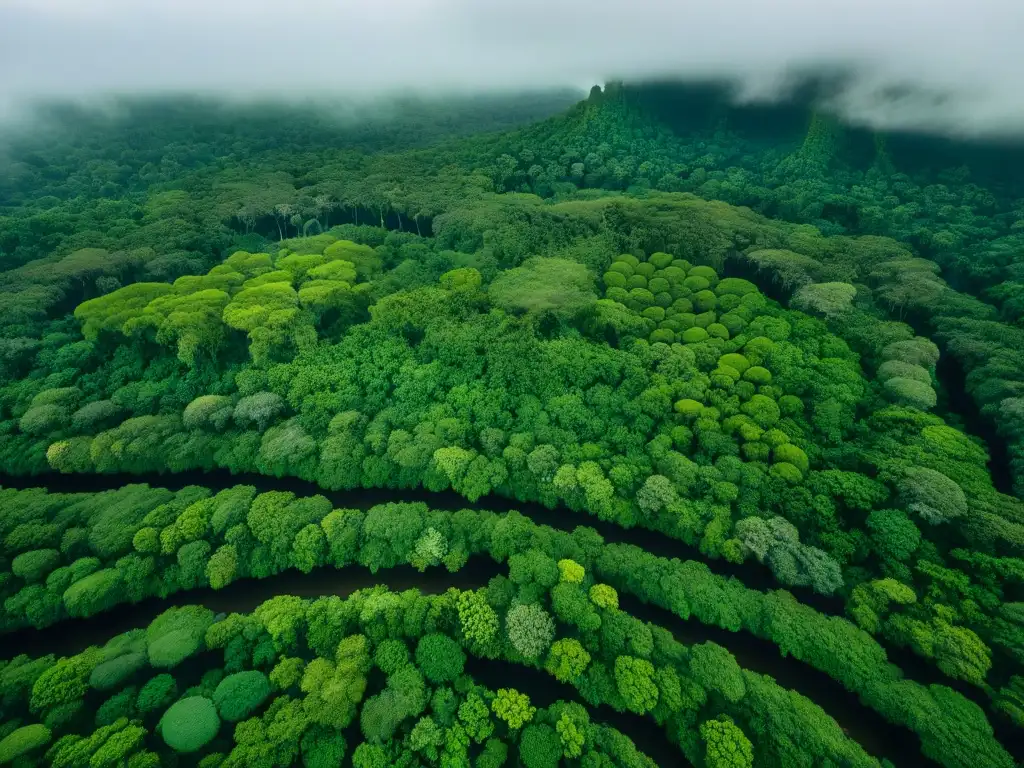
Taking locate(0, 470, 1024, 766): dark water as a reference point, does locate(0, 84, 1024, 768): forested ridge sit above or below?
above

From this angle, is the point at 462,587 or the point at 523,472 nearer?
the point at 462,587

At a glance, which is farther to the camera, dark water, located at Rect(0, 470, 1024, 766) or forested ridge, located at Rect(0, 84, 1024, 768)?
dark water, located at Rect(0, 470, 1024, 766)

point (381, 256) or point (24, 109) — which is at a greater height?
point (24, 109)

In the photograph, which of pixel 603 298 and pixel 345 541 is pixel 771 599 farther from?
pixel 603 298

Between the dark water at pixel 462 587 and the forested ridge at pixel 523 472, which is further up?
the forested ridge at pixel 523 472

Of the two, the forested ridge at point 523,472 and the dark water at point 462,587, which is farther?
the dark water at point 462,587

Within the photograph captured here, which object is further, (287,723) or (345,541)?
(345,541)

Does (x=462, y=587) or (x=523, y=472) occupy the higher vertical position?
(x=523, y=472)

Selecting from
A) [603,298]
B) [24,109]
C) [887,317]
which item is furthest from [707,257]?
[24,109]
